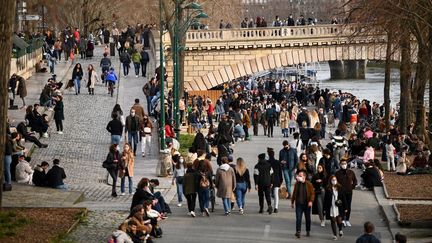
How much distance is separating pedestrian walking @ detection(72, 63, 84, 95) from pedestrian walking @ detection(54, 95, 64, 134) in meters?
7.30

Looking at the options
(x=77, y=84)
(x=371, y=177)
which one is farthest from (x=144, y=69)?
(x=371, y=177)

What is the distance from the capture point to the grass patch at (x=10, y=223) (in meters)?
22.4

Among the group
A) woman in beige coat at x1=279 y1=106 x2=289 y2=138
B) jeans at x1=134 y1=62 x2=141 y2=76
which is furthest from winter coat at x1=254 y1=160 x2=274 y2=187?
jeans at x1=134 y1=62 x2=141 y2=76

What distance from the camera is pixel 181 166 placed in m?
26.4

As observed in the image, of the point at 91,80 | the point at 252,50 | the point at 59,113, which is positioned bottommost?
the point at 59,113

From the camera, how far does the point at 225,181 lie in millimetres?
25062

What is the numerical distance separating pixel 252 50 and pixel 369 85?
2645 centimetres

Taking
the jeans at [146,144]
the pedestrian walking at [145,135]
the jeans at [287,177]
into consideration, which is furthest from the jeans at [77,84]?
the jeans at [287,177]

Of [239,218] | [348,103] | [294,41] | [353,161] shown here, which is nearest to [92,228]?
[239,218]

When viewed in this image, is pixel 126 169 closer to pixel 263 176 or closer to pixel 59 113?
pixel 263 176

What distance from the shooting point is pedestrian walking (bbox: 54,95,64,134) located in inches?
1431

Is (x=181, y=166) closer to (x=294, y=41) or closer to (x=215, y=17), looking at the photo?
(x=294, y=41)

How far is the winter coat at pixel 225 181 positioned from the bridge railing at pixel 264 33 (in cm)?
4367

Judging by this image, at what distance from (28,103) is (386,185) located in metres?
16.6
